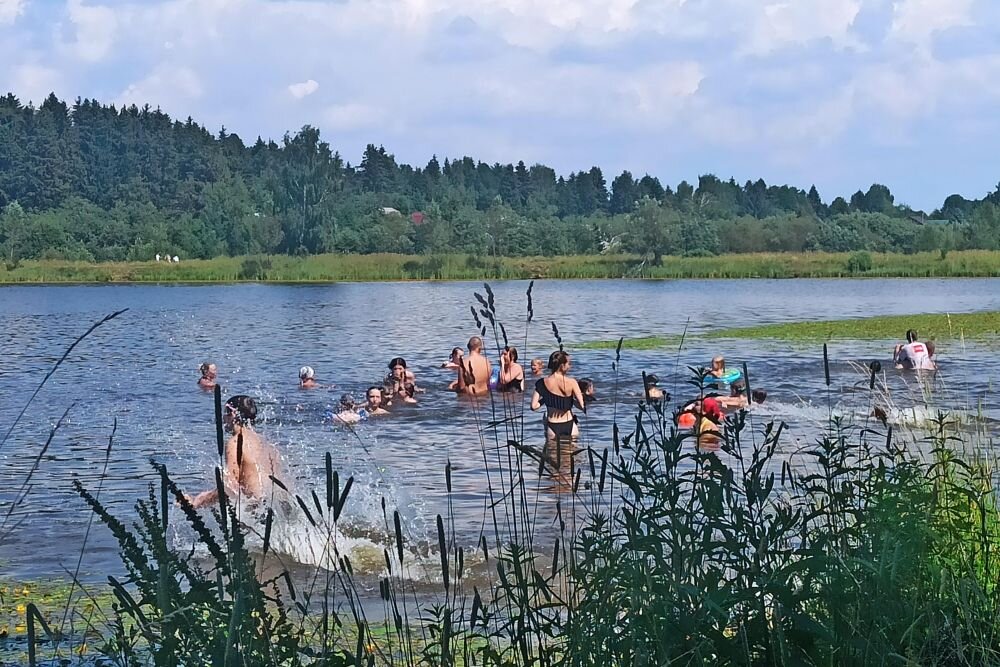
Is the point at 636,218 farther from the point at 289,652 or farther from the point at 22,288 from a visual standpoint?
the point at 289,652

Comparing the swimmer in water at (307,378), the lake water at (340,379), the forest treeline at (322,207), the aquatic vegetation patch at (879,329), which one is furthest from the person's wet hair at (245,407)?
the forest treeline at (322,207)

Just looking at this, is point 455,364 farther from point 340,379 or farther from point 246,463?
point 246,463

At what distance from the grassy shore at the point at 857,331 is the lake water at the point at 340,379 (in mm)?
1049

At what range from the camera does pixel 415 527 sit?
1089 cm

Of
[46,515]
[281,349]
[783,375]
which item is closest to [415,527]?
[46,515]

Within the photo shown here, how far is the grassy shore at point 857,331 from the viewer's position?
1245 inches

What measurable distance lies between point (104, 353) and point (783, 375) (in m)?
19.1

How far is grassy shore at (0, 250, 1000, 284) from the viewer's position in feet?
274

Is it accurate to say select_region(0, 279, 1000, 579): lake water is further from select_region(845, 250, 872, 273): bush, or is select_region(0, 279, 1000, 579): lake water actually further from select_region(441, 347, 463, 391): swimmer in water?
select_region(845, 250, 872, 273): bush

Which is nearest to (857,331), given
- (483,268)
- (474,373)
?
(474,373)

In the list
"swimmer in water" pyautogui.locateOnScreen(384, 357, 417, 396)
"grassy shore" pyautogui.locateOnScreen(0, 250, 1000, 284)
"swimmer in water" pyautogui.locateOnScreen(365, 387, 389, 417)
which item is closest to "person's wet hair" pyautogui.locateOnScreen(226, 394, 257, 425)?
"swimmer in water" pyautogui.locateOnScreen(365, 387, 389, 417)

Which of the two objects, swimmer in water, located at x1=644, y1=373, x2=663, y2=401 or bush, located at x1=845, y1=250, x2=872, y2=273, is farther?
bush, located at x1=845, y1=250, x2=872, y2=273

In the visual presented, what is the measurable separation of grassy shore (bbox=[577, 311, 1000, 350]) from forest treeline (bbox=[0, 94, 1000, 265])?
52011mm

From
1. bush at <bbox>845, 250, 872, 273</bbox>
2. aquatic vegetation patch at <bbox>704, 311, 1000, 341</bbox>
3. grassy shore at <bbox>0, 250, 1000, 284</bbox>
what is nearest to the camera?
aquatic vegetation patch at <bbox>704, 311, 1000, 341</bbox>
